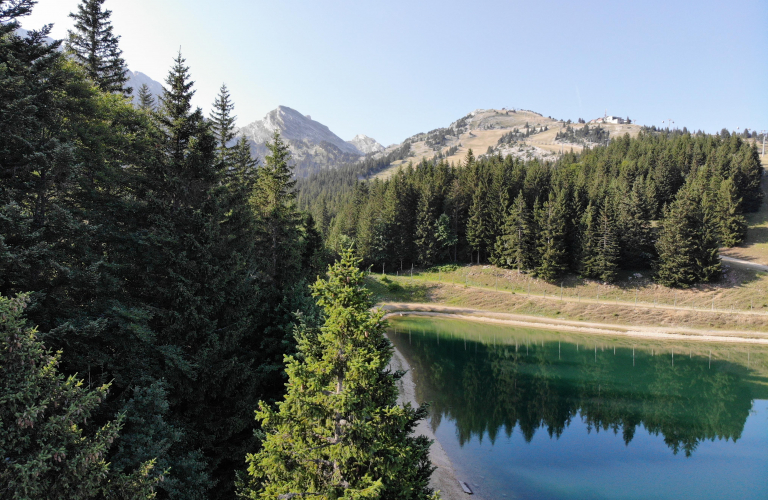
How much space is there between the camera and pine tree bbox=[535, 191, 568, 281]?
6266 cm

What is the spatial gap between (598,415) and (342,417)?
25773 mm

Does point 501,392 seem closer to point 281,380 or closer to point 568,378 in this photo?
point 568,378

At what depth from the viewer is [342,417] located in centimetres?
882

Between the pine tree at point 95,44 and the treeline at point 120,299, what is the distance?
27.4ft

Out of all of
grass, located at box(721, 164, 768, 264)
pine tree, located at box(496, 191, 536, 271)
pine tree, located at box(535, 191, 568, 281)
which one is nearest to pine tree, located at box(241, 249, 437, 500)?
pine tree, located at box(535, 191, 568, 281)

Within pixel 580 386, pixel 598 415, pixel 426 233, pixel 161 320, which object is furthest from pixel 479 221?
pixel 161 320

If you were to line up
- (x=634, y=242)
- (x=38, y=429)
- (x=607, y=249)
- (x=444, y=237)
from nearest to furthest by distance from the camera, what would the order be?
(x=38, y=429), (x=607, y=249), (x=634, y=242), (x=444, y=237)

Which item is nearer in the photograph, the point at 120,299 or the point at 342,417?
the point at 342,417

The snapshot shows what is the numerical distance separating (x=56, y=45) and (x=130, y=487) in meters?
16.6

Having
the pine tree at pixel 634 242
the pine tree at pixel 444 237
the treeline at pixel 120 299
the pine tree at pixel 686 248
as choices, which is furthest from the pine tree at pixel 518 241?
the treeline at pixel 120 299

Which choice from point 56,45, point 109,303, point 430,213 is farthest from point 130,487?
point 430,213

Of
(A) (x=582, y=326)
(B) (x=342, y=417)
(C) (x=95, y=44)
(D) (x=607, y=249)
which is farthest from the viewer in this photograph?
(D) (x=607, y=249)

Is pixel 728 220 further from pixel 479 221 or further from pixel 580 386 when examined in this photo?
pixel 580 386

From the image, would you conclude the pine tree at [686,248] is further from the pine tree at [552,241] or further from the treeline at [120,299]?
the treeline at [120,299]
